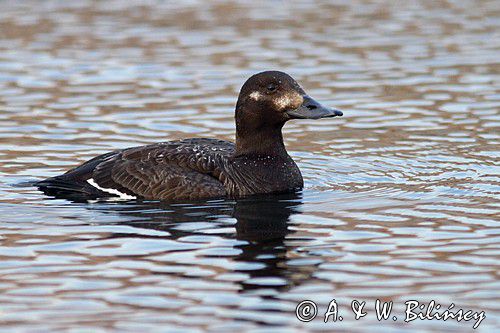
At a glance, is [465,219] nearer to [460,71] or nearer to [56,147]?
[56,147]

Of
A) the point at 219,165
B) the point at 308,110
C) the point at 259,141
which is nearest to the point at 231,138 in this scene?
the point at 259,141

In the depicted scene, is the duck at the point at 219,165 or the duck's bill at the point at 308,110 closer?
the duck at the point at 219,165

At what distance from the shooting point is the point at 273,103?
11328 mm

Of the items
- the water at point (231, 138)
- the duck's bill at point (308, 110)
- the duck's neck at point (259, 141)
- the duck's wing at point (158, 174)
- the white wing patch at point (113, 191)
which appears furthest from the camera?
the duck's neck at point (259, 141)

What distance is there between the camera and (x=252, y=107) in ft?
37.4

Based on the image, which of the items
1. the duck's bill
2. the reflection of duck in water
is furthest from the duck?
the reflection of duck in water

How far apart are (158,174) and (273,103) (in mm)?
1242

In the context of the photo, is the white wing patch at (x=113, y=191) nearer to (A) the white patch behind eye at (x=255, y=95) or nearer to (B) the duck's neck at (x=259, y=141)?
(B) the duck's neck at (x=259, y=141)

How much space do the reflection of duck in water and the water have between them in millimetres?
27

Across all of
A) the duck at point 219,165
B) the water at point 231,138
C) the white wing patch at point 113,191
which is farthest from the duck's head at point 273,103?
the white wing patch at point 113,191

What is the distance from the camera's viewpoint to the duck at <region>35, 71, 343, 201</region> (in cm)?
1098

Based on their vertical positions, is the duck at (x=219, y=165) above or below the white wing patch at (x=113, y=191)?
above

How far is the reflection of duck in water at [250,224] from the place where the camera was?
8359 mm

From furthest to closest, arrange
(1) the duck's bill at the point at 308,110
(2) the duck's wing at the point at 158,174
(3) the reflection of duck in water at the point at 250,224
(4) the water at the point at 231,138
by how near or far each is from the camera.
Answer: (1) the duck's bill at the point at 308,110 < (2) the duck's wing at the point at 158,174 < (3) the reflection of duck in water at the point at 250,224 < (4) the water at the point at 231,138
